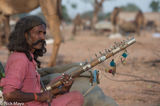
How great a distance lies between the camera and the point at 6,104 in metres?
1.73

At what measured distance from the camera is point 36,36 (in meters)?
1.86

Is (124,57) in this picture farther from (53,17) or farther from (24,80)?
(53,17)

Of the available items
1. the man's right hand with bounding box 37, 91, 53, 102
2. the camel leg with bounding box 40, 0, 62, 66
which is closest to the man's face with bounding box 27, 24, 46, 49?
the man's right hand with bounding box 37, 91, 53, 102

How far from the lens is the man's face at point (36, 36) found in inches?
73.2

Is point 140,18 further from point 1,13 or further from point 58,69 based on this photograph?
point 58,69

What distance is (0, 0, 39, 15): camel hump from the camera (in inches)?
203

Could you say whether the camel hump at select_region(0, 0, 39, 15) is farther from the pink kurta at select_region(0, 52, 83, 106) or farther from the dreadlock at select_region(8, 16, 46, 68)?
the pink kurta at select_region(0, 52, 83, 106)

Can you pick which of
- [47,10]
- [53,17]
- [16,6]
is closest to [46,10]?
[47,10]

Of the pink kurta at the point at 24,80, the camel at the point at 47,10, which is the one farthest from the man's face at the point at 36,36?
the camel at the point at 47,10

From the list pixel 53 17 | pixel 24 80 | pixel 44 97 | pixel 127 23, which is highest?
pixel 53 17

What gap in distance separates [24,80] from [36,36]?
1.14 feet

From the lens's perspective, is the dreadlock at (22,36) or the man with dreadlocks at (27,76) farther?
the dreadlock at (22,36)

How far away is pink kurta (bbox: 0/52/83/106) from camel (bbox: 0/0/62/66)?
9.13 ft

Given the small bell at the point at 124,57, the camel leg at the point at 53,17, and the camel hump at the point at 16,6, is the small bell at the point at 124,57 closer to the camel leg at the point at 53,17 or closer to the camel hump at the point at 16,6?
the camel leg at the point at 53,17
